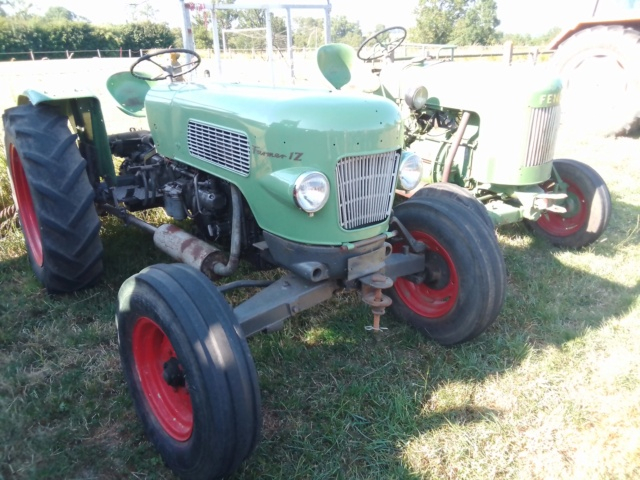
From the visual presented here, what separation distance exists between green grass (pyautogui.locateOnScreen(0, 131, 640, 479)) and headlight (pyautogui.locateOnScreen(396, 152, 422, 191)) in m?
0.96

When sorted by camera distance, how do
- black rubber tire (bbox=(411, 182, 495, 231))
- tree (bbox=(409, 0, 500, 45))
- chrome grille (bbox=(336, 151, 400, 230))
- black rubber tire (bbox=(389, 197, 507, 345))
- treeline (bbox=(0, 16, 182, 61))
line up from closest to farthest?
chrome grille (bbox=(336, 151, 400, 230)), black rubber tire (bbox=(389, 197, 507, 345)), black rubber tire (bbox=(411, 182, 495, 231)), treeline (bbox=(0, 16, 182, 61)), tree (bbox=(409, 0, 500, 45))

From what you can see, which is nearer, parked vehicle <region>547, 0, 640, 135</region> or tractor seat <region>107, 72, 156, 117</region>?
tractor seat <region>107, 72, 156, 117</region>

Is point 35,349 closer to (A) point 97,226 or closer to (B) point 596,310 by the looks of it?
(A) point 97,226

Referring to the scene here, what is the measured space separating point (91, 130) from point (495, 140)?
9.42 feet

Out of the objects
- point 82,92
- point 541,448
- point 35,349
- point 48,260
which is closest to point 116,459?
point 35,349

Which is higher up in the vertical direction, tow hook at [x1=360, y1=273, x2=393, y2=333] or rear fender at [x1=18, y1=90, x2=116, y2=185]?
rear fender at [x1=18, y1=90, x2=116, y2=185]

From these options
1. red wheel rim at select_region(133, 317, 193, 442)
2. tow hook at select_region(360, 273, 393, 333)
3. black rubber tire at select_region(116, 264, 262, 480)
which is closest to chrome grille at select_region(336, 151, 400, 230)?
tow hook at select_region(360, 273, 393, 333)

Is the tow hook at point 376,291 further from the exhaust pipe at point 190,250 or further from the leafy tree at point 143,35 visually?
the leafy tree at point 143,35

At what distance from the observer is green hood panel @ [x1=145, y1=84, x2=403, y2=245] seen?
2.09 m

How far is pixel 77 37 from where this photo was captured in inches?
1631

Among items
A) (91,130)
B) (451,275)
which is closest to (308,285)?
(451,275)

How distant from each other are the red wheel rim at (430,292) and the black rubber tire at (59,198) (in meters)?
1.80

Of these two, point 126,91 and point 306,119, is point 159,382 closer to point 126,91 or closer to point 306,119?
point 306,119

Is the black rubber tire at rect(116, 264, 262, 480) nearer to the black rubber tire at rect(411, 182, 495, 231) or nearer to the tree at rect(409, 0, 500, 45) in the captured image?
the black rubber tire at rect(411, 182, 495, 231)
